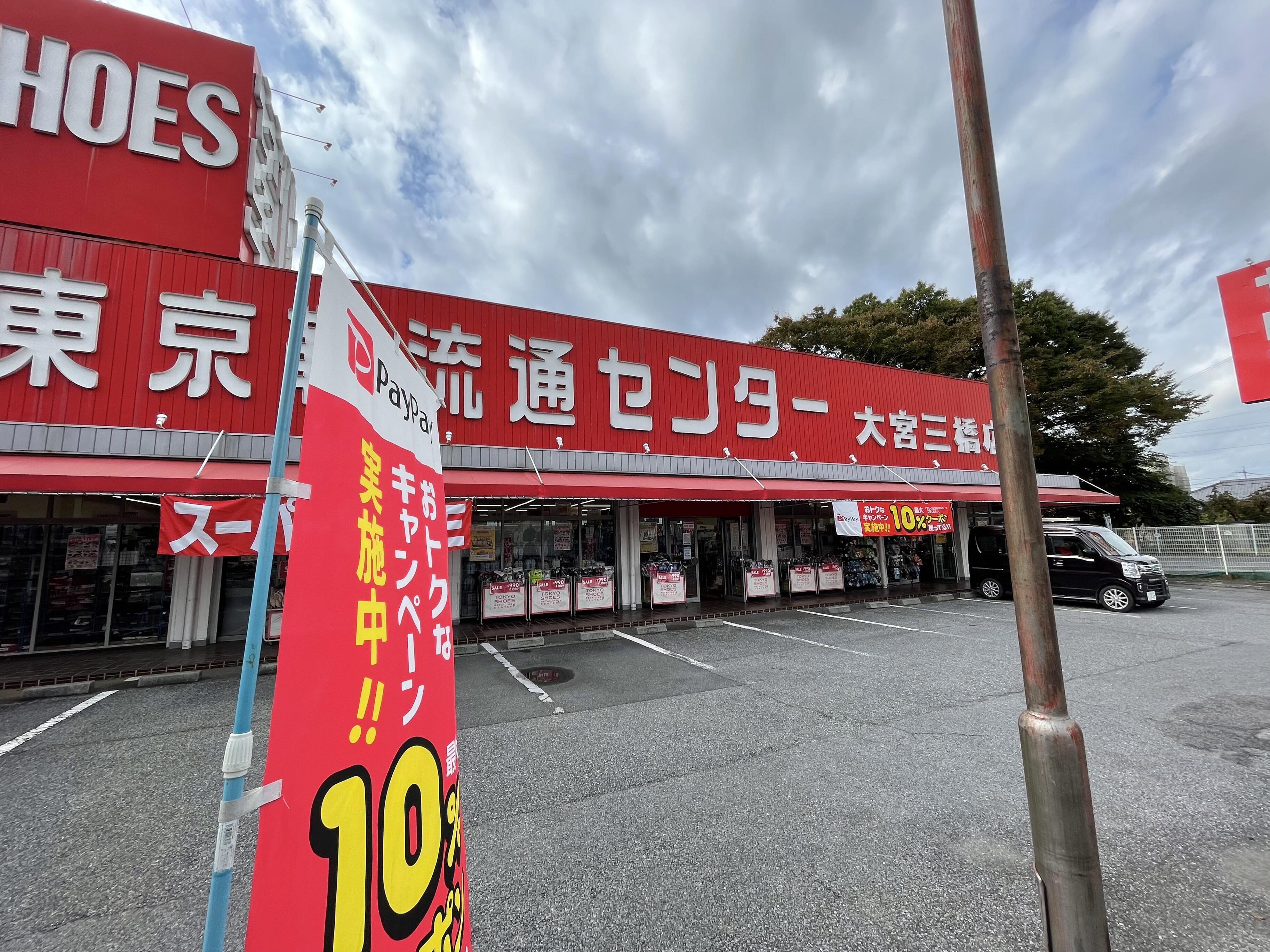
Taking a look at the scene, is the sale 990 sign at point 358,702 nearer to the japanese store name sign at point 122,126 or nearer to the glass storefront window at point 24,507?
the glass storefront window at point 24,507

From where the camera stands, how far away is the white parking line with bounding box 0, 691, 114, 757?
4.83 metres

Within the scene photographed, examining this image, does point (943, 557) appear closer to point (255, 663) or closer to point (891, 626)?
point (891, 626)

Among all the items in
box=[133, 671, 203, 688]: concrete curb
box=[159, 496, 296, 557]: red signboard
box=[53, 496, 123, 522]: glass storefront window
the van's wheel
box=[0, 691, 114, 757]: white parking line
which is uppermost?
box=[53, 496, 123, 522]: glass storefront window

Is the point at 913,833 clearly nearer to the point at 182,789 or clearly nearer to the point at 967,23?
the point at 967,23

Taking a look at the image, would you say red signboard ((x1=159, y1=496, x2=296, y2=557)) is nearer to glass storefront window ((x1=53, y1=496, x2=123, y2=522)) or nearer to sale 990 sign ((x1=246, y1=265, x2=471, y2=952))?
glass storefront window ((x1=53, y1=496, x2=123, y2=522))

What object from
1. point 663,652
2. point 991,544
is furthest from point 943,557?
point 663,652

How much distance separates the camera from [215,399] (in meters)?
8.38

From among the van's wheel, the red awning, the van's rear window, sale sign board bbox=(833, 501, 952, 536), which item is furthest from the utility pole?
the van's rear window

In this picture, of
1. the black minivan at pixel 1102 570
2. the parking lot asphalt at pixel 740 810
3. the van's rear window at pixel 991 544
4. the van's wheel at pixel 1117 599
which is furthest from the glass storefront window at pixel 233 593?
the van's wheel at pixel 1117 599

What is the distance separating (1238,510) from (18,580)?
40713 mm

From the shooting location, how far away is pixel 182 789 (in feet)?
13.2

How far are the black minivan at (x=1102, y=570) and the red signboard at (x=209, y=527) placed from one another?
13.3 metres

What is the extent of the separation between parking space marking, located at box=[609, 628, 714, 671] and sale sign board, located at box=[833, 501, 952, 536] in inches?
207

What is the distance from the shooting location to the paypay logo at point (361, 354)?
4.93 feet
